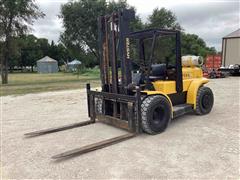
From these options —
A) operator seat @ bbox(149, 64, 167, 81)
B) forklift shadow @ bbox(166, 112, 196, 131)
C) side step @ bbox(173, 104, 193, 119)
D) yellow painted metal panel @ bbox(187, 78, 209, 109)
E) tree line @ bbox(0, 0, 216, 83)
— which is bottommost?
forklift shadow @ bbox(166, 112, 196, 131)

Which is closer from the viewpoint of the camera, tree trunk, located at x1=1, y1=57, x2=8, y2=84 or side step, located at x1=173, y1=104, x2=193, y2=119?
side step, located at x1=173, y1=104, x2=193, y2=119

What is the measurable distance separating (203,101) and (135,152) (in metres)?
3.32

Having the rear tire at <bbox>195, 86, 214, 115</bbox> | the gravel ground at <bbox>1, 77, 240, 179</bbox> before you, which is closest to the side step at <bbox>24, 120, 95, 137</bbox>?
the gravel ground at <bbox>1, 77, 240, 179</bbox>

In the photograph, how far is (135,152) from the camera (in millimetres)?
4473

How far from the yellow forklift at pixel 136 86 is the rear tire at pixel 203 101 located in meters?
0.03

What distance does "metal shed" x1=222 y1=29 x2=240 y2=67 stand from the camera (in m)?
27.2

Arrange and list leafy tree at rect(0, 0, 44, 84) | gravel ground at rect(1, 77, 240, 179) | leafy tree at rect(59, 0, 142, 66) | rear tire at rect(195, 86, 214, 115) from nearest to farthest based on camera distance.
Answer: gravel ground at rect(1, 77, 240, 179)
rear tire at rect(195, 86, 214, 115)
leafy tree at rect(0, 0, 44, 84)
leafy tree at rect(59, 0, 142, 66)

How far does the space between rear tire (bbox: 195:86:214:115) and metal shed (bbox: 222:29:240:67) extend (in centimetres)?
2198

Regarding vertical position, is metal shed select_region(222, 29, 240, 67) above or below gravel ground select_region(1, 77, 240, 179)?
above

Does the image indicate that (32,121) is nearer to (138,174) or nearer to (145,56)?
(145,56)

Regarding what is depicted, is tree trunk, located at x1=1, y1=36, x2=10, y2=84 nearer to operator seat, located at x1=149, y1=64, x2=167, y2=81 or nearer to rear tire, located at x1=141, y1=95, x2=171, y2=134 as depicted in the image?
operator seat, located at x1=149, y1=64, x2=167, y2=81

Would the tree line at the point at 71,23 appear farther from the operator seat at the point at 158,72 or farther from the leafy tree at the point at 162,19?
the operator seat at the point at 158,72

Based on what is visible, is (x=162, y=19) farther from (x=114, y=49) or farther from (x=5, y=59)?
(x=114, y=49)

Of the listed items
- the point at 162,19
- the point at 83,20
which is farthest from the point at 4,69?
the point at 162,19
